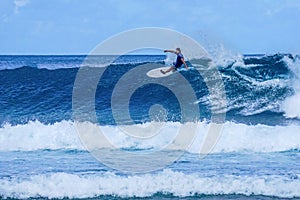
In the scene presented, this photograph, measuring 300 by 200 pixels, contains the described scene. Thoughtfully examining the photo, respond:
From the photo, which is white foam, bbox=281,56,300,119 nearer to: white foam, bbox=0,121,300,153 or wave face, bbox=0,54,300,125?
wave face, bbox=0,54,300,125

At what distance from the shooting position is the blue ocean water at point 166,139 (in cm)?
849

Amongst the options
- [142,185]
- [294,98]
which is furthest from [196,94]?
[142,185]

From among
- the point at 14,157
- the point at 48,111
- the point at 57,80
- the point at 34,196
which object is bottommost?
the point at 34,196

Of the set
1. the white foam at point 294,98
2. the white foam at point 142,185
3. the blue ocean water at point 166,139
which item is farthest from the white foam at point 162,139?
the white foam at point 294,98

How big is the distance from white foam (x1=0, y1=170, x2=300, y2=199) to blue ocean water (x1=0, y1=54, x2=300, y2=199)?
0.02m

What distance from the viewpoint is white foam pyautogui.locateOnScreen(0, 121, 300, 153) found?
11625mm

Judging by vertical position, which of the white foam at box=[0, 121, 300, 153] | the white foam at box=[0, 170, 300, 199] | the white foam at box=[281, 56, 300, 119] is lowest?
the white foam at box=[0, 170, 300, 199]

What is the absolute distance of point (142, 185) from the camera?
337 inches

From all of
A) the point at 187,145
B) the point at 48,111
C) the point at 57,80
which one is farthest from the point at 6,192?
the point at 57,80

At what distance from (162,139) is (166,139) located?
0.10 metres

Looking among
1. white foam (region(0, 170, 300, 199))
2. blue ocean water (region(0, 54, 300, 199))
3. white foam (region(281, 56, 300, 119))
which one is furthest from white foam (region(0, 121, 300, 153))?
white foam (region(281, 56, 300, 119))

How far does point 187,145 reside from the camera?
11688 millimetres

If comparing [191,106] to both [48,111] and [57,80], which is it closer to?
[48,111]

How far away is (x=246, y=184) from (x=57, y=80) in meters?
14.6
